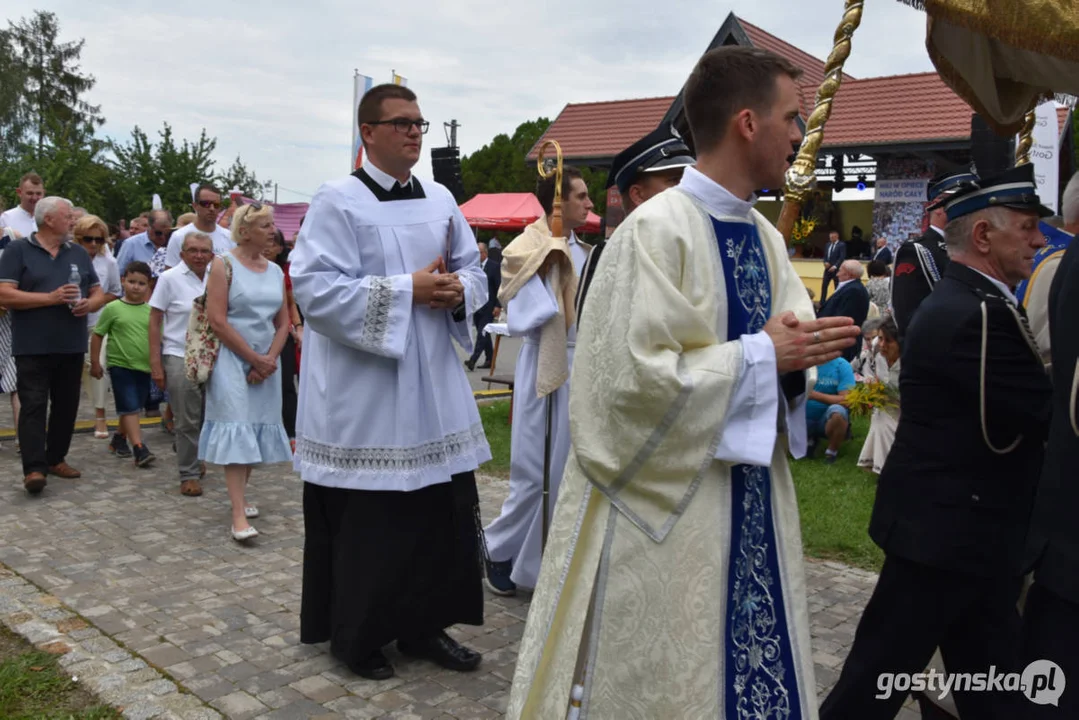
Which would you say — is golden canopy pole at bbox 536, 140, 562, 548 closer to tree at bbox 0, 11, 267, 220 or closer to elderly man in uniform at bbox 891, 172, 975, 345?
elderly man in uniform at bbox 891, 172, 975, 345

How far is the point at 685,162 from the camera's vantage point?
4.09m

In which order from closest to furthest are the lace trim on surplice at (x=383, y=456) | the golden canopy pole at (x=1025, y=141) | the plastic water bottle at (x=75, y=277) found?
the golden canopy pole at (x=1025, y=141) < the lace trim on surplice at (x=383, y=456) < the plastic water bottle at (x=75, y=277)

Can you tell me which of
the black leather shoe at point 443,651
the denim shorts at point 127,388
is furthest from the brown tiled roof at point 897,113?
the black leather shoe at point 443,651

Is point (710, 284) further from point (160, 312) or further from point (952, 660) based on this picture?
point (160, 312)

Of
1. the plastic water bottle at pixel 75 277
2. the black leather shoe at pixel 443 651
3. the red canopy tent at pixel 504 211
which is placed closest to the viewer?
the black leather shoe at pixel 443 651

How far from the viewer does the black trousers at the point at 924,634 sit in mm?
2980

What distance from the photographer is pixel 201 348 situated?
6062 mm

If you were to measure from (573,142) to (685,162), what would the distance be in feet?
65.4

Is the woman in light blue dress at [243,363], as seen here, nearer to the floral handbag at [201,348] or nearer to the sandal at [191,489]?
the floral handbag at [201,348]

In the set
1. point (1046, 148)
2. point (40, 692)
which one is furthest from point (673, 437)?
point (1046, 148)

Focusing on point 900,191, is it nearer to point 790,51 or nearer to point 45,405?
point 790,51

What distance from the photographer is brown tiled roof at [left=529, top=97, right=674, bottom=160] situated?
22.6 metres

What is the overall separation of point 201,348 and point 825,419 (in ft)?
17.9

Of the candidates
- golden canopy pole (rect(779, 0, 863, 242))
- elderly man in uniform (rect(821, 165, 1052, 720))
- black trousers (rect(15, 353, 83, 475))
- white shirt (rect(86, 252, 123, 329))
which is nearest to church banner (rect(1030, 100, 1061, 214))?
elderly man in uniform (rect(821, 165, 1052, 720))
